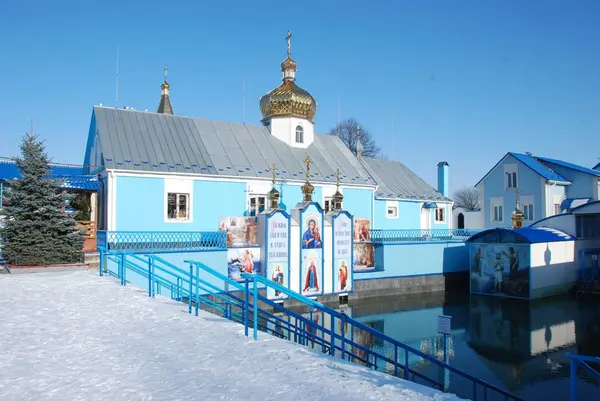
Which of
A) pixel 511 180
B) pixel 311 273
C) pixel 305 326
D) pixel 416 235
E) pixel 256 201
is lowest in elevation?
pixel 305 326

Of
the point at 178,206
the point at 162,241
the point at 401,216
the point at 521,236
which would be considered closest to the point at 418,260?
the point at 401,216

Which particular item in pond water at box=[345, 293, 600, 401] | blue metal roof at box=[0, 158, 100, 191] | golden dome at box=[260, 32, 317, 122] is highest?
golden dome at box=[260, 32, 317, 122]

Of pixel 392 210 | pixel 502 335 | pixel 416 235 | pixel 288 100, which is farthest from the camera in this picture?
pixel 392 210

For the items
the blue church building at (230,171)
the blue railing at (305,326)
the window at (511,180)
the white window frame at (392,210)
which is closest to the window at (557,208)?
the window at (511,180)

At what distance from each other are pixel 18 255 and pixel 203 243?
5.36 metres

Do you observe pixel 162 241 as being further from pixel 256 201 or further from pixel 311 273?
pixel 311 273

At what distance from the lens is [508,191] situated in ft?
104

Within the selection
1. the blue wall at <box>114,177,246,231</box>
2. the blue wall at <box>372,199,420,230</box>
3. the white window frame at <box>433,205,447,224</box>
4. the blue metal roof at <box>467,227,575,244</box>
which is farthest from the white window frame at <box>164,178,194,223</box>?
the white window frame at <box>433,205,447,224</box>

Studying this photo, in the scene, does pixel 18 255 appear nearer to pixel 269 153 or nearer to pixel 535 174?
pixel 269 153

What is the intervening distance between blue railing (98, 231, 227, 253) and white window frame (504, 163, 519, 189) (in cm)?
2218

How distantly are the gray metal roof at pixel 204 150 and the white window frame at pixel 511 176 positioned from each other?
1244cm

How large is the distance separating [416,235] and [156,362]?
18574 millimetres

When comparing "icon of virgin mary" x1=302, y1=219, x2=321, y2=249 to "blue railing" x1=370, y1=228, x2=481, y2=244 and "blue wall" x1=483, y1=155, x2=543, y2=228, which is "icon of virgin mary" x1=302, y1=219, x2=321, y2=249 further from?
"blue wall" x1=483, y1=155, x2=543, y2=228

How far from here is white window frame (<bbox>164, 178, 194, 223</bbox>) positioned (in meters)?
17.8
